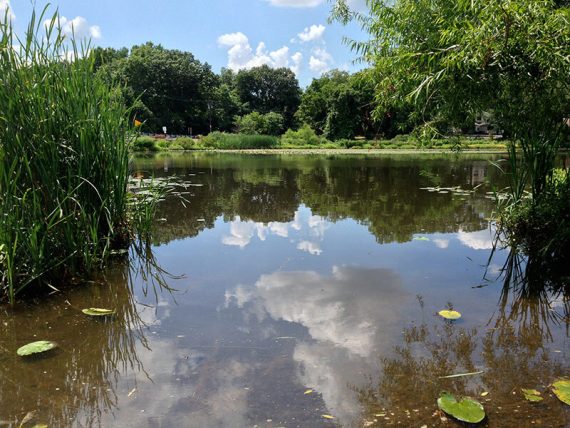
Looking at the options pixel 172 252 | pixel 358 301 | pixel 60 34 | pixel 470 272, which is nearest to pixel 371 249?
pixel 470 272

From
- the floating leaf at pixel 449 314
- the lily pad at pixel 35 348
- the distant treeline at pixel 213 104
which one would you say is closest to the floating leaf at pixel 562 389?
the floating leaf at pixel 449 314

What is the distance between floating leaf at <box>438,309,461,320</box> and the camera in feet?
12.8

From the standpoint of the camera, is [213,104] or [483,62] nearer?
[483,62]

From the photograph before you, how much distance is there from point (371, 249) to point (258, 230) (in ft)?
7.00

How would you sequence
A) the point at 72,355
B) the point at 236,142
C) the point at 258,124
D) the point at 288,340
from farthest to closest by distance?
the point at 258,124 < the point at 236,142 < the point at 288,340 < the point at 72,355

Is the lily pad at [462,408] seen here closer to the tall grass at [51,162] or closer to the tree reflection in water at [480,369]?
the tree reflection in water at [480,369]

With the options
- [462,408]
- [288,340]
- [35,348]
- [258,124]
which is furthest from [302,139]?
[462,408]

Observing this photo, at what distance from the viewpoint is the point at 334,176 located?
1636 centimetres

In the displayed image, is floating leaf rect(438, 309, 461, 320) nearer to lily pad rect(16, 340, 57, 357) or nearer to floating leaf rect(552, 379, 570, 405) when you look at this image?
floating leaf rect(552, 379, 570, 405)

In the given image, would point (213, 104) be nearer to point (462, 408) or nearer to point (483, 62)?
point (483, 62)

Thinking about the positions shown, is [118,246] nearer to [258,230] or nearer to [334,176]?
[258,230]

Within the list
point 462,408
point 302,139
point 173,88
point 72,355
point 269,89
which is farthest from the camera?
point 269,89

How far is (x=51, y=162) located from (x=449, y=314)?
154 inches

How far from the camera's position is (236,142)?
1625 inches
